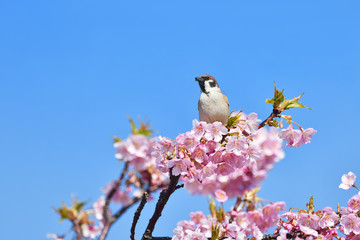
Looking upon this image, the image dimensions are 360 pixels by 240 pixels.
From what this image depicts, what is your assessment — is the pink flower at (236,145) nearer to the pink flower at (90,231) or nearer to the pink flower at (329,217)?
the pink flower at (329,217)

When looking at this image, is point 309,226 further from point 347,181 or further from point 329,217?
point 347,181

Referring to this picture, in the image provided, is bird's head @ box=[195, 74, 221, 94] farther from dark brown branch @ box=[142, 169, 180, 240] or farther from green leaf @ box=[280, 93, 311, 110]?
dark brown branch @ box=[142, 169, 180, 240]

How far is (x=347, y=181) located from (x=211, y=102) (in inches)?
80.7

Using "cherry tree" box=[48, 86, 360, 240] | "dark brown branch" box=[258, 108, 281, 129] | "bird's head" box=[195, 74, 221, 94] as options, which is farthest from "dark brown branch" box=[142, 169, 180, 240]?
"bird's head" box=[195, 74, 221, 94]

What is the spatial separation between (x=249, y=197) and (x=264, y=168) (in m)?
2.19

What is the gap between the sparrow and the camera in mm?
5139

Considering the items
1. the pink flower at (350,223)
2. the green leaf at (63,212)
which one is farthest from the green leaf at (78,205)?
the pink flower at (350,223)

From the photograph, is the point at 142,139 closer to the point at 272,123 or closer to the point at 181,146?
the point at 181,146

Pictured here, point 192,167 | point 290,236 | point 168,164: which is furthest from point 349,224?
point 168,164

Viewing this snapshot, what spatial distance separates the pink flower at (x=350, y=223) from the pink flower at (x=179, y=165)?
210 centimetres

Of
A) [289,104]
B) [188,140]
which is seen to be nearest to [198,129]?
[188,140]

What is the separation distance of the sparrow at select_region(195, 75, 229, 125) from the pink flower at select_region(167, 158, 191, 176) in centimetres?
134

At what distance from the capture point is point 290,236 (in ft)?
15.3

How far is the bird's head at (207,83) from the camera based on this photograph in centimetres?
577
